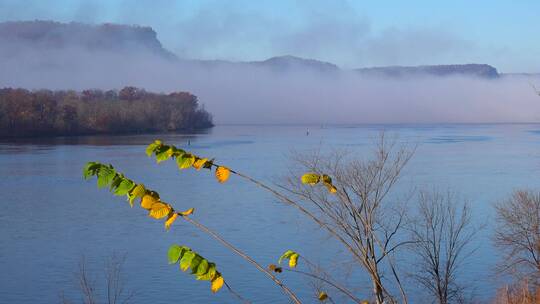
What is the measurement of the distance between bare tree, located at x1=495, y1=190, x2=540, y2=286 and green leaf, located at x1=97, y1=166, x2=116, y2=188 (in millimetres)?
9120

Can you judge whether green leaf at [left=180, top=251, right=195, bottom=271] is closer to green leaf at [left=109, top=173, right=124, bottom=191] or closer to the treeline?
green leaf at [left=109, top=173, right=124, bottom=191]

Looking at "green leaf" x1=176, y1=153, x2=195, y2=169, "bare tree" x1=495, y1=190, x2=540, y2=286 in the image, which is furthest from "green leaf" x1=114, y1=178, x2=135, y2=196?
"bare tree" x1=495, y1=190, x2=540, y2=286

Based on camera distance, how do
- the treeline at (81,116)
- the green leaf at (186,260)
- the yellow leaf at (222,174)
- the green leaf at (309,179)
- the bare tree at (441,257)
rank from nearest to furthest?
the green leaf at (186,260) → the yellow leaf at (222,174) → the green leaf at (309,179) → the bare tree at (441,257) → the treeline at (81,116)

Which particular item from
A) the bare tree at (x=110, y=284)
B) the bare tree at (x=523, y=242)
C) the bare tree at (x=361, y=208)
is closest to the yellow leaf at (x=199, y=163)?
the bare tree at (x=361, y=208)

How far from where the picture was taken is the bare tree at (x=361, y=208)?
2.38 metres

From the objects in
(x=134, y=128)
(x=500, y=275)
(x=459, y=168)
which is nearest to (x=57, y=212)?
(x=500, y=275)

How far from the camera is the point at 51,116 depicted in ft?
154

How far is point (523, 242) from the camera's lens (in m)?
10.9

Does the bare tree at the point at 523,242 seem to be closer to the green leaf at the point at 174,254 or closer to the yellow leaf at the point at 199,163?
the yellow leaf at the point at 199,163

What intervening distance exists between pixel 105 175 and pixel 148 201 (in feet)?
0.36

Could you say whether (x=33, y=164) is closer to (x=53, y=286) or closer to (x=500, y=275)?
(x=53, y=286)

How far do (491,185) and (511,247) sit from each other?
292 inches

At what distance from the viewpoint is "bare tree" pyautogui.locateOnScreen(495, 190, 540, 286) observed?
33.2ft

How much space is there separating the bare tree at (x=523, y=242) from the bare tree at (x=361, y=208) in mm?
1694
